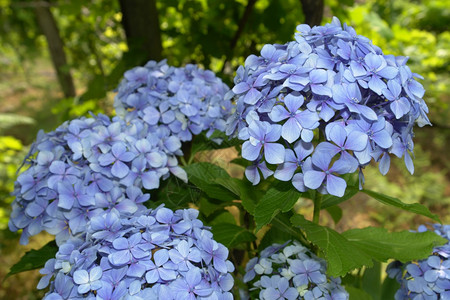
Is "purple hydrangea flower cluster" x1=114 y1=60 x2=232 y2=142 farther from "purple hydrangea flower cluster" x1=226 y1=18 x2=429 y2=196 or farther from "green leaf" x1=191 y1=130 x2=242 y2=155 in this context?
"purple hydrangea flower cluster" x1=226 y1=18 x2=429 y2=196

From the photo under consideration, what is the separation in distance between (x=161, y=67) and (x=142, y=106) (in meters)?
0.17

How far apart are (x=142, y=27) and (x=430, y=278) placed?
5.34 feet

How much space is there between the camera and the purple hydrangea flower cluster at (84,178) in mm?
1040

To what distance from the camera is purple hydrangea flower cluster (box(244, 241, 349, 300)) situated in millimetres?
970

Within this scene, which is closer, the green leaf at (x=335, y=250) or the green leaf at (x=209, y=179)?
the green leaf at (x=335, y=250)

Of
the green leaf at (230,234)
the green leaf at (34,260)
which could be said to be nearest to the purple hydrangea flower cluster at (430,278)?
the green leaf at (230,234)

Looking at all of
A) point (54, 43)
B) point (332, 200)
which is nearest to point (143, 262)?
point (332, 200)

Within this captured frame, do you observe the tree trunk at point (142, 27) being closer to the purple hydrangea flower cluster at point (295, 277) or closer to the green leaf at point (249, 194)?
the green leaf at point (249, 194)

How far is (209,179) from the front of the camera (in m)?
1.15

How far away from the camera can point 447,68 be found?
511 centimetres

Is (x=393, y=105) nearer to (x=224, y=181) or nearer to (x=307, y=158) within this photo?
(x=307, y=158)

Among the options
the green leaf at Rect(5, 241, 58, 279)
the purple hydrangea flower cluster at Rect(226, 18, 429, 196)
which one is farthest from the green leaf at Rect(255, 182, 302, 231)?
Result: the green leaf at Rect(5, 241, 58, 279)

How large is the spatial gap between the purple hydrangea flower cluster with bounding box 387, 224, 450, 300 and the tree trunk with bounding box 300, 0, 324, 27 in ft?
2.90

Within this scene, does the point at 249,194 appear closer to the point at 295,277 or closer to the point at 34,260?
the point at 295,277
